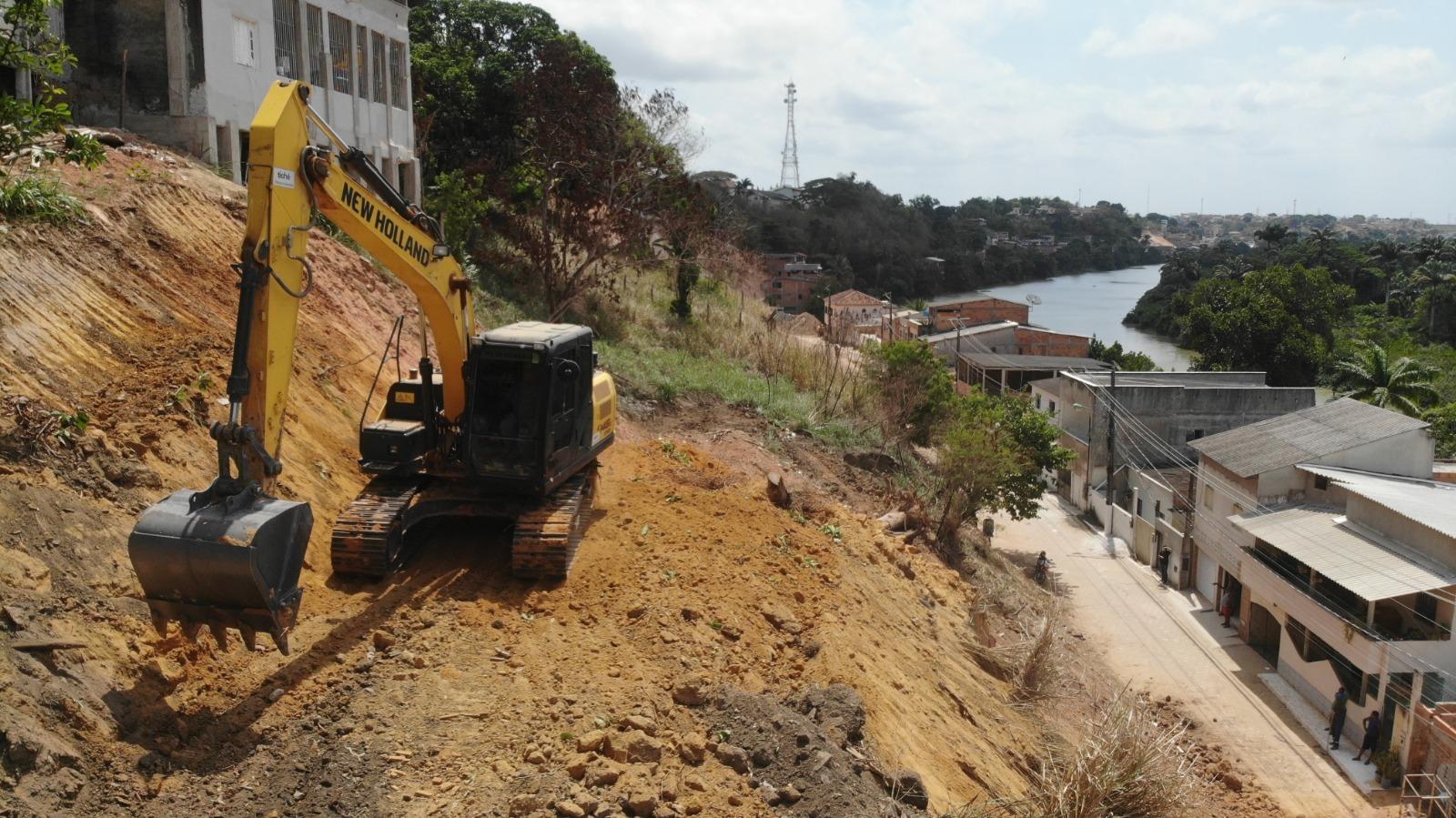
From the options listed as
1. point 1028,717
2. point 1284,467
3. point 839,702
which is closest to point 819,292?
point 1284,467

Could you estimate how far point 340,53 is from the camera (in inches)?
964

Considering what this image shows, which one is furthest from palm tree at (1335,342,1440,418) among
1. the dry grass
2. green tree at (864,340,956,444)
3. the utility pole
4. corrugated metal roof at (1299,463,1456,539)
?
the dry grass

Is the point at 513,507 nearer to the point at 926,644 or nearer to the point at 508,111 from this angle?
the point at 926,644

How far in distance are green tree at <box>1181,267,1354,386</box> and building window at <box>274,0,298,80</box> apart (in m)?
39.9

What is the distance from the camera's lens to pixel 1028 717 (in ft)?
49.2

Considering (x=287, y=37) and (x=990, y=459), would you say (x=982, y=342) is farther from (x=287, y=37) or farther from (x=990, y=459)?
(x=287, y=37)

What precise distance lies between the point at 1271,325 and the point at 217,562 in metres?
48.8

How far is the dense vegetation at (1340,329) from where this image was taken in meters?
39.4

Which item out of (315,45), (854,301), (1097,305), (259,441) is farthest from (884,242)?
(259,441)

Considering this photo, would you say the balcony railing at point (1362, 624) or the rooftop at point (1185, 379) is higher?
the rooftop at point (1185, 379)

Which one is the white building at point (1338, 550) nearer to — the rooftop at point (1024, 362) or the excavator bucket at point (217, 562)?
the excavator bucket at point (217, 562)

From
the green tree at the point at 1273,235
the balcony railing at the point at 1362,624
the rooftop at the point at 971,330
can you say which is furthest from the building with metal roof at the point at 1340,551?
the green tree at the point at 1273,235

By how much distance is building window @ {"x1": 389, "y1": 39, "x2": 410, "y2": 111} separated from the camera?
87.8ft

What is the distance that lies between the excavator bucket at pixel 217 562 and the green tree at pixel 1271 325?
47919 mm
